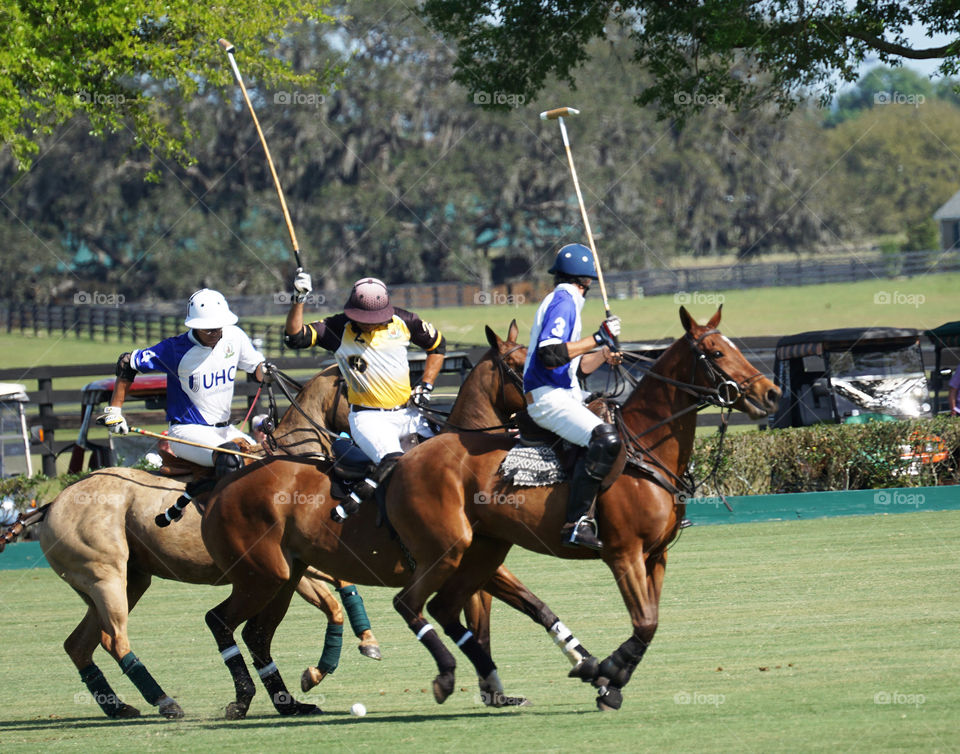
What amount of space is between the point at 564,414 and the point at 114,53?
13156 millimetres

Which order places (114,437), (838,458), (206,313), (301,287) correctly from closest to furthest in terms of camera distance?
(301,287)
(206,313)
(838,458)
(114,437)

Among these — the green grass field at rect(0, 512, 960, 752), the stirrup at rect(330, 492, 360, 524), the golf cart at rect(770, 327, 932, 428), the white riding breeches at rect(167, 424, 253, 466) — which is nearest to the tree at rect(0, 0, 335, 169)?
the green grass field at rect(0, 512, 960, 752)

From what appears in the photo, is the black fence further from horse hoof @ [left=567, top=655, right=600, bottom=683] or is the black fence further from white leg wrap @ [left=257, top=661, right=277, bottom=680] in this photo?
horse hoof @ [left=567, top=655, right=600, bottom=683]

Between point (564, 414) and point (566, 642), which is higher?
point (564, 414)

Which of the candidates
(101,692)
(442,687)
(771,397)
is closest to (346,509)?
(442,687)

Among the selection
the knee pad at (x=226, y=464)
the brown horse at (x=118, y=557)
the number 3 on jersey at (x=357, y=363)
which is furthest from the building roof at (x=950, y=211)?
the knee pad at (x=226, y=464)

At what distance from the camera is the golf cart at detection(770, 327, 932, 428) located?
17.9m

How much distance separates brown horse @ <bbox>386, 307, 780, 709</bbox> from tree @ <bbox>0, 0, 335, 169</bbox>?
37.9 feet

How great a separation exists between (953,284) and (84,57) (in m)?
39.3

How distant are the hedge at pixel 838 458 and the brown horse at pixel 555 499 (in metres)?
7.30

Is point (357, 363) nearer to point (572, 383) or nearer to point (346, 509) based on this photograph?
point (346, 509)

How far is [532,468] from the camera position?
7.14m

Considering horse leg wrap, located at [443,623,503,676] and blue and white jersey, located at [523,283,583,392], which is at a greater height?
blue and white jersey, located at [523,283,583,392]

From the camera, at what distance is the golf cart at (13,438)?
776 inches
